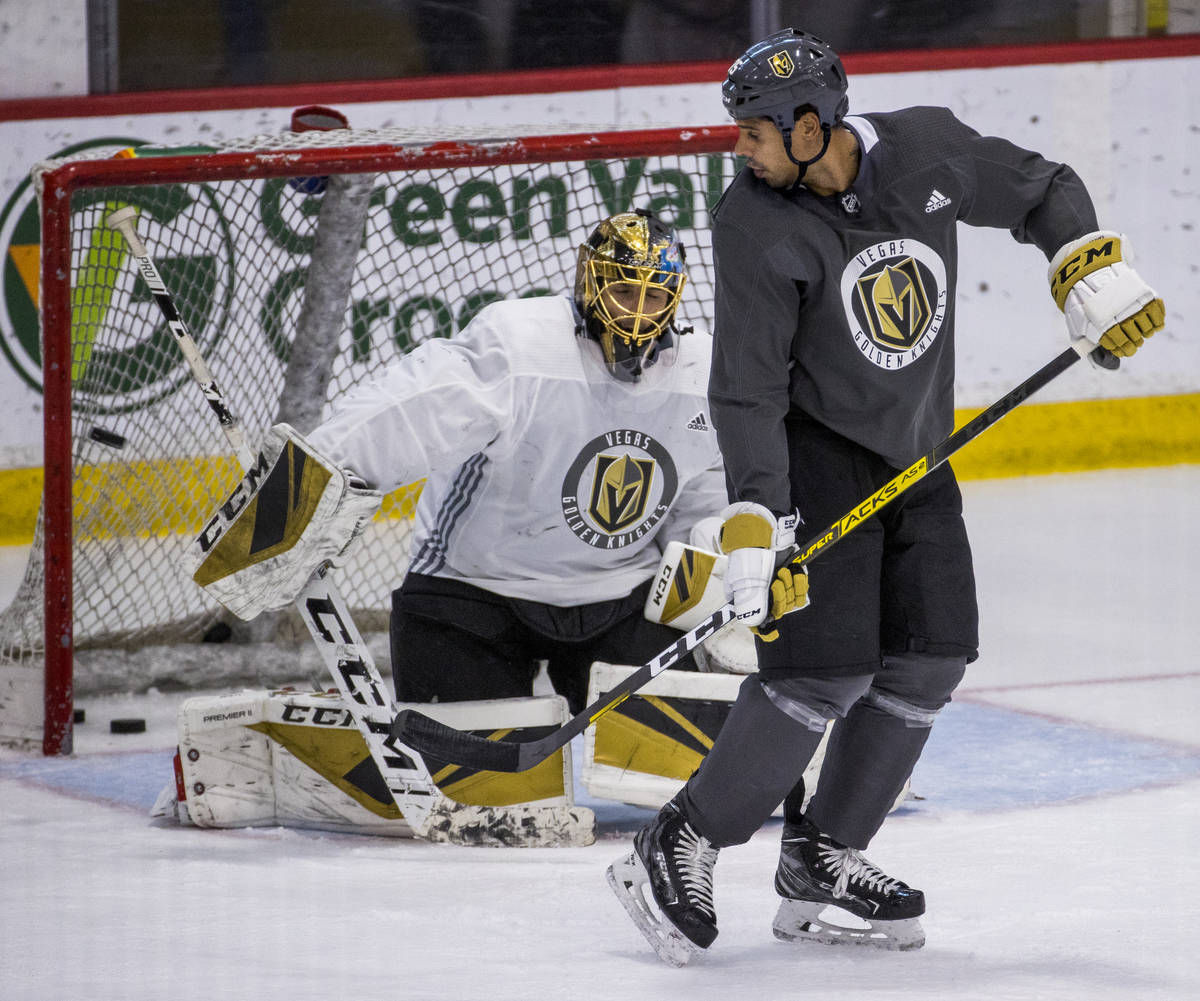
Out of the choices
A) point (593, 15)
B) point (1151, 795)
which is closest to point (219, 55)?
point (593, 15)

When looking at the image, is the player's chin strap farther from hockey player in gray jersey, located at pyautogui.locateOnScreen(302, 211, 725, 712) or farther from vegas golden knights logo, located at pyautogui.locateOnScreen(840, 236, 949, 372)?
hockey player in gray jersey, located at pyautogui.locateOnScreen(302, 211, 725, 712)

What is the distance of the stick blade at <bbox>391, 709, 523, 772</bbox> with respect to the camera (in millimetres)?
2521

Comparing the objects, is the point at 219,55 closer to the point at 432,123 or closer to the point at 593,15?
the point at 432,123

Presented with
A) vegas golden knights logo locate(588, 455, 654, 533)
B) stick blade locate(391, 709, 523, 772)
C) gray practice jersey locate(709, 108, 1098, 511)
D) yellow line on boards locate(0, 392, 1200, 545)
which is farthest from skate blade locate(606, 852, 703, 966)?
yellow line on boards locate(0, 392, 1200, 545)

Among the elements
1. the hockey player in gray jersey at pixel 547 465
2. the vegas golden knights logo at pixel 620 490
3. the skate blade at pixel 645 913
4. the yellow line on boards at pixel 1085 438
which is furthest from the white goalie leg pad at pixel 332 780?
the yellow line on boards at pixel 1085 438

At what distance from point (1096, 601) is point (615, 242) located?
2115 millimetres

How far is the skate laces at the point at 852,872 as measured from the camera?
222 centimetres

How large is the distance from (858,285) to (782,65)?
0.24 meters

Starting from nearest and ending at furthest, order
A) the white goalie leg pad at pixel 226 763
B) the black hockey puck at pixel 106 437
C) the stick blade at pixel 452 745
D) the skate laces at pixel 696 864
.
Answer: the skate laces at pixel 696 864 → the stick blade at pixel 452 745 → the white goalie leg pad at pixel 226 763 → the black hockey puck at pixel 106 437

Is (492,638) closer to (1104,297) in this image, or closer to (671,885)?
(671,885)

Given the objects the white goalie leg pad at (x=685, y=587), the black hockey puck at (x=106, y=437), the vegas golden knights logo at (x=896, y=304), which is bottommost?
the white goalie leg pad at (x=685, y=587)

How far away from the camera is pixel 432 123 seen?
5305 mm

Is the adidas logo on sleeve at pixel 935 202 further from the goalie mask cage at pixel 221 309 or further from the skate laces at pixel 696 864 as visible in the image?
the goalie mask cage at pixel 221 309

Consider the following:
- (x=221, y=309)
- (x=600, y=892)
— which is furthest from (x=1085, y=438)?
(x=600, y=892)
